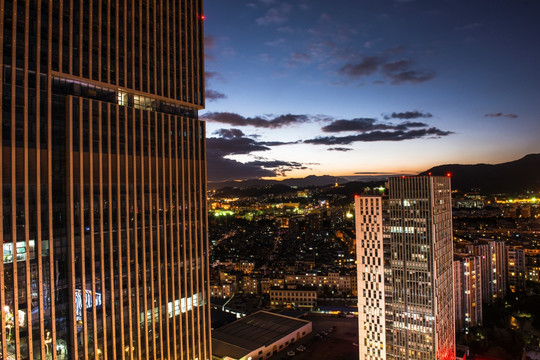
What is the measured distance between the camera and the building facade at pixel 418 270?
57.8 m

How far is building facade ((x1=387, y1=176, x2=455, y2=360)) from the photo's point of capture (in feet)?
189

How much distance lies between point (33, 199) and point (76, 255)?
21.2 feet

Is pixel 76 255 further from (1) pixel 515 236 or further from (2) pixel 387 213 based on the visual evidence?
(1) pixel 515 236

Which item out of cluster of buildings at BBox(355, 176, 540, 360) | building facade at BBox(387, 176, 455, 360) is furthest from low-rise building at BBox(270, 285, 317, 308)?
building facade at BBox(387, 176, 455, 360)

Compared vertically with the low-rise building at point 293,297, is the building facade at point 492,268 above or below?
above

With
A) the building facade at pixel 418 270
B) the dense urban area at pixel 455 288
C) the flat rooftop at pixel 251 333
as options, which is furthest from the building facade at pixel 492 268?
the flat rooftop at pixel 251 333

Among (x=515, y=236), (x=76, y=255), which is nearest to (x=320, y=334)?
(x=76, y=255)

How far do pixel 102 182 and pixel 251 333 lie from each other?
51421 mm

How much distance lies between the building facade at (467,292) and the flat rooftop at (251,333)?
32.9 meters

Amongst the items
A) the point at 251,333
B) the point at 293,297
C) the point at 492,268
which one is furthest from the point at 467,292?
the point at 251,333

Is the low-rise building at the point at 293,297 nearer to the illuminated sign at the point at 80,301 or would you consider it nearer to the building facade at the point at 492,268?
the building facade at the point at 492,268

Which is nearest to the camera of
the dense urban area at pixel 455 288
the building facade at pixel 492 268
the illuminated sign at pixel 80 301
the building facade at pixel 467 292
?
the illuminated sign at pixel 80 301

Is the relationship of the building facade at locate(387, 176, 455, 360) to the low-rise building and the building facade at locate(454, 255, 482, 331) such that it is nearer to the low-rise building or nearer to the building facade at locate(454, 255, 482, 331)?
the building facade at locate(454, 255, 482, 331)

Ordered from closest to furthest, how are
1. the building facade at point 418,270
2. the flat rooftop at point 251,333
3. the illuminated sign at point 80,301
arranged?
the illuminated sign at point 80,301
the building facade at point 418,270
the flat rooftop at point 251,333
